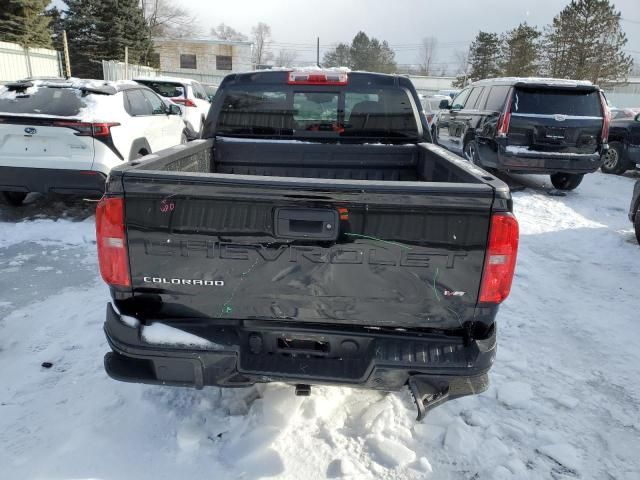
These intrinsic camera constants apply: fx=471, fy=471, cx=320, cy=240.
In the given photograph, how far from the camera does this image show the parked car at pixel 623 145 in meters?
11.2

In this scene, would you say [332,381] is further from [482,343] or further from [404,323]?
[482,343]

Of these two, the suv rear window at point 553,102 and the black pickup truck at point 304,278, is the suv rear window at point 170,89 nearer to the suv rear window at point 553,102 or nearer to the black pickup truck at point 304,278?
the suv rear window at point 553,102

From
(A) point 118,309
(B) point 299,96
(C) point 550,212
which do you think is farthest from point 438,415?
(C) point 550,212

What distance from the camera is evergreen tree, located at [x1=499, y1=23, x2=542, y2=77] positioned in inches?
1437

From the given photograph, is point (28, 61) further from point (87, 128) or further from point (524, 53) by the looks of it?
point (524, 53)

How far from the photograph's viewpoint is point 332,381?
2.25 metres

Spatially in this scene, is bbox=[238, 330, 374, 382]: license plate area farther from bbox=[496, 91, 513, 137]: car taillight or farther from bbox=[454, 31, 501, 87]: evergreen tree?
bbox=[454, 31, 501, 87]: evergreen tree

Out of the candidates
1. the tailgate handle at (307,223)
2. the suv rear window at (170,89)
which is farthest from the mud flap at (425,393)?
the suv rear window at (170,89)

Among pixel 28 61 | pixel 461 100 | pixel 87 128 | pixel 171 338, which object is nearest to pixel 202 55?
pixel 28 61

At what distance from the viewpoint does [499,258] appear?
2.16 meters

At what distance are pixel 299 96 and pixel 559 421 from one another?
3.09 m

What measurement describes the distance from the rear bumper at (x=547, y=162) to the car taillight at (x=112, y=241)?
25.1 ft

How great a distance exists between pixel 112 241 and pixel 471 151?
869 centimetres

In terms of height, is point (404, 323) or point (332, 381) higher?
point (404, 323)
